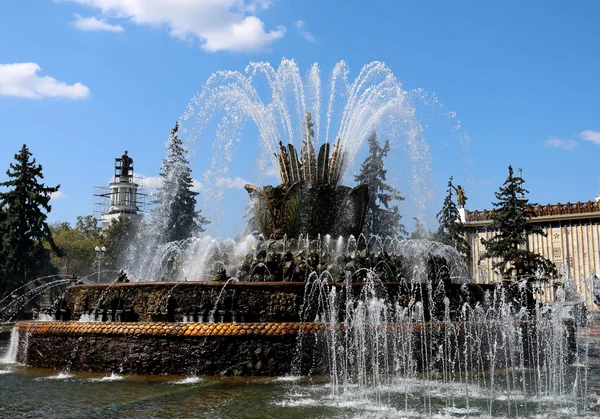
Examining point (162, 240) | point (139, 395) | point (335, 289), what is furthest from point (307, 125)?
point (162, 240)

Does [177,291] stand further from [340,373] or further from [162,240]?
[162,240]

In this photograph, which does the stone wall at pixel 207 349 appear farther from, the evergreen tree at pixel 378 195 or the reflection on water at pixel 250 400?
the evergreen tree at pixel 378 195

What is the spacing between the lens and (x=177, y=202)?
47.7 metres

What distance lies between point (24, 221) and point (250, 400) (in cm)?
2998

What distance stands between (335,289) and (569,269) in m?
36.0

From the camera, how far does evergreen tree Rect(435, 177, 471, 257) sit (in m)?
41.3

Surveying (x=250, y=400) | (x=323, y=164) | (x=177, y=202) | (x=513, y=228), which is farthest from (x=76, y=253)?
(x=250, y=400)

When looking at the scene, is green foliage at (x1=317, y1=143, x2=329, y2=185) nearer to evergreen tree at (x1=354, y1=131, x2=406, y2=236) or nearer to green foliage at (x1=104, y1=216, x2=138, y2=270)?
evergreen tree at (x1=354, y1=131, x2=406, y2=236)

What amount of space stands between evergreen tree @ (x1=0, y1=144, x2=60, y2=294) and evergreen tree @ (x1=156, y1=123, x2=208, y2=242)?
11.9 meters

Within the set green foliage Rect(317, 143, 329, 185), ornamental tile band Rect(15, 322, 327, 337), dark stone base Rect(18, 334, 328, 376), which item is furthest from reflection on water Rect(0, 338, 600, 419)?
green foliage Rect(317, 143, 329, 185)

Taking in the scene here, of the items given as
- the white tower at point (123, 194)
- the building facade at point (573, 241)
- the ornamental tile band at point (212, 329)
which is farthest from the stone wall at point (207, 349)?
the white tower at point (123, 194)

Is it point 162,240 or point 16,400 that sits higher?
point 162,240

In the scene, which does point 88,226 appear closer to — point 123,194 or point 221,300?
point 123,194

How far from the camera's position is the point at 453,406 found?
779 cm
